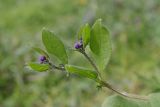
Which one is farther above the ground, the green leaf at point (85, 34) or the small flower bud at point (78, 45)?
the green leaf at point (85, 34)

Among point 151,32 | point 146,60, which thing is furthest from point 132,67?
point 151,32

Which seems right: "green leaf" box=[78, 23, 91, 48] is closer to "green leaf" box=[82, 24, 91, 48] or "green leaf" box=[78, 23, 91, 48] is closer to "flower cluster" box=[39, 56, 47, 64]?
"green leaf" box=[82, 24, 91, 48]

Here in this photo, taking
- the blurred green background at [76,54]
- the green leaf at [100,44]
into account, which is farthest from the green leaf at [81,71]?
the blurred green background at [76,54]

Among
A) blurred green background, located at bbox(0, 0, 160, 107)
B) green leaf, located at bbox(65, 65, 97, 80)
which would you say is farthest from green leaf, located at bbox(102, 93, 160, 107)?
blurred green background, located at bbox(0, 0, 160, 107)

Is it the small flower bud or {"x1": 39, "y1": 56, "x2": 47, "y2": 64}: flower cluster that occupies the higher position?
the small flower bud

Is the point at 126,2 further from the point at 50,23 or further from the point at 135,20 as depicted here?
the point at 50,23

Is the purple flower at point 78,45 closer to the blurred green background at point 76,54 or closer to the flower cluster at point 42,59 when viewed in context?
the flower cluster at point 42,59

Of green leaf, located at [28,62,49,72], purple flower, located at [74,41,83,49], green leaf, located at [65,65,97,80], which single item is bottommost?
green leaf, located at [65,65,97,80]
